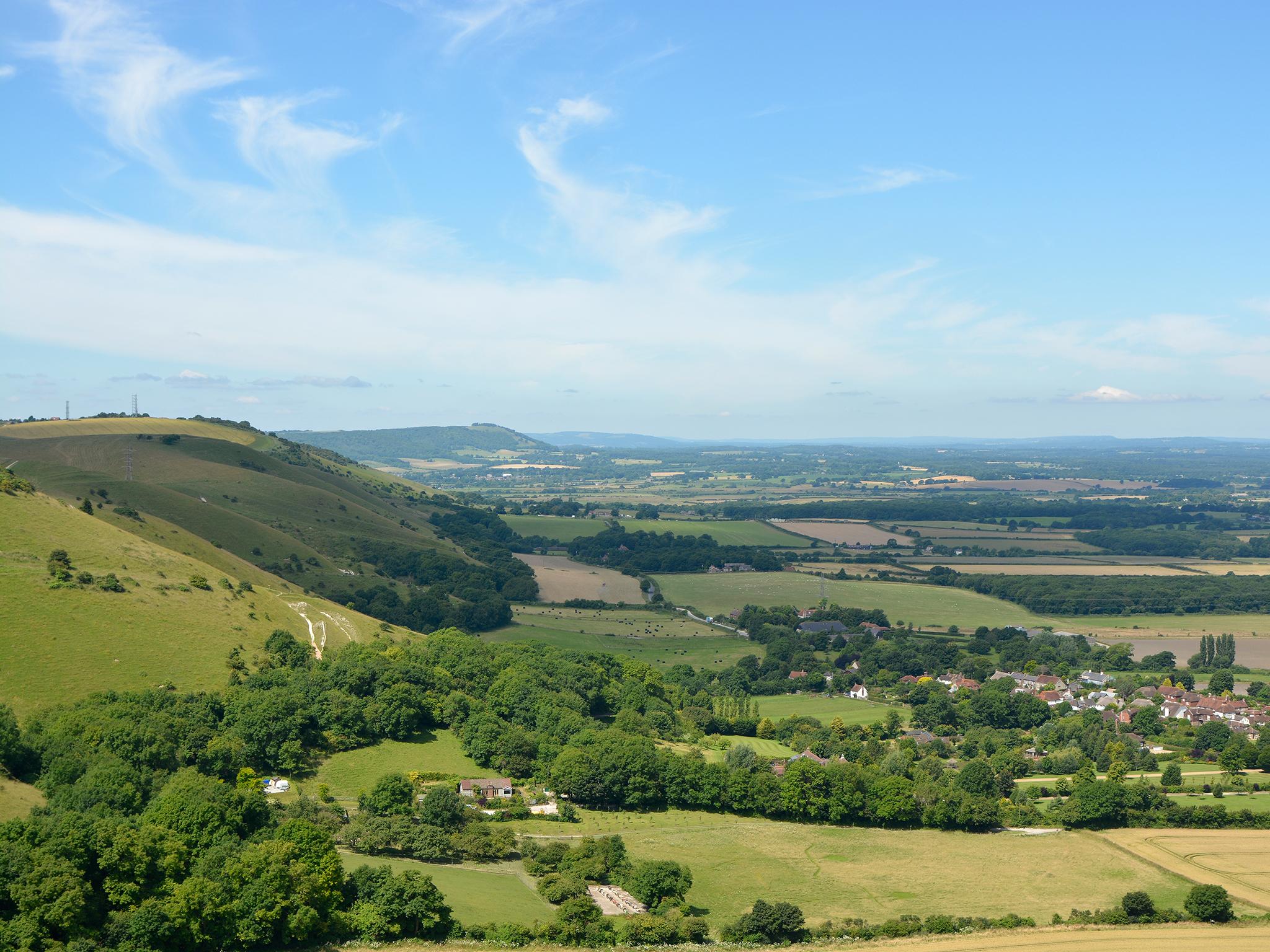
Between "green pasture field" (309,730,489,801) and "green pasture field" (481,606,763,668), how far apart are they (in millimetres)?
38553

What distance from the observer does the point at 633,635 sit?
119 m

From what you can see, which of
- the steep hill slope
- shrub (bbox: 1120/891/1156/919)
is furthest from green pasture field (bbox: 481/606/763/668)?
shrub (bbox: 1120/891/1156/919)

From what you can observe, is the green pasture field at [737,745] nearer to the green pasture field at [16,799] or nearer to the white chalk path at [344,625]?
the white chalk path at [344,625]

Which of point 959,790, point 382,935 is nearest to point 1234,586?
point 959,790

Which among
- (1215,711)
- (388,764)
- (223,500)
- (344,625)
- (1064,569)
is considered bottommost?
(1215,711)

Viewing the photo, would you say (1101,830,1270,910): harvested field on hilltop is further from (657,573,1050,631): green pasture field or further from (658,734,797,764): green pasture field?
(657,573,1050,631): green pasture field

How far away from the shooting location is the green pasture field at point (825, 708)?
87.9m

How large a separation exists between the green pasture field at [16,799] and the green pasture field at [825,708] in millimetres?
56251

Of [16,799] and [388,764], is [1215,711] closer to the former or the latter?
[388,764]

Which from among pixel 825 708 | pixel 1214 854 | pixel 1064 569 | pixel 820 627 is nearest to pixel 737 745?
pixel 825 708

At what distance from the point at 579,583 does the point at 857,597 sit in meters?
41.2

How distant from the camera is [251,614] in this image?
80.2 m

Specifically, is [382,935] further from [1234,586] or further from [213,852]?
[1234,586]

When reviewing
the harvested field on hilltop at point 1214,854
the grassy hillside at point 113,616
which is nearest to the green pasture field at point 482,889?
the grassy hillside at point 113,616
